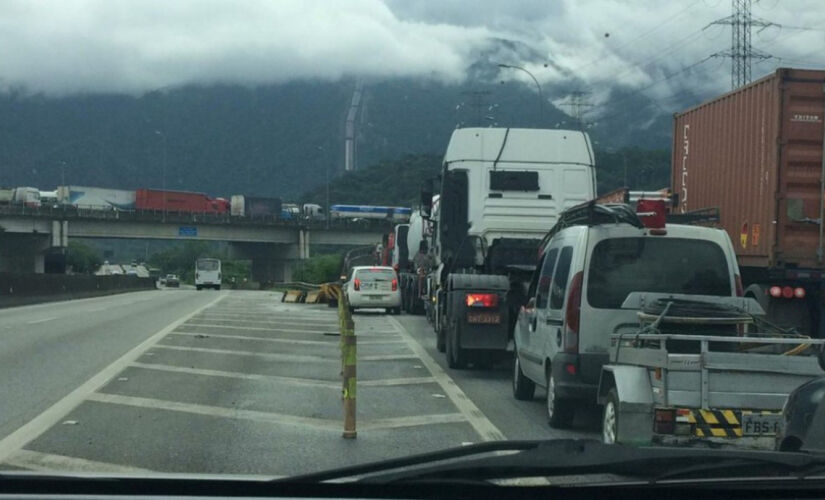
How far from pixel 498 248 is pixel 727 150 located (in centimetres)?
388

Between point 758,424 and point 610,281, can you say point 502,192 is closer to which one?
point 610,281

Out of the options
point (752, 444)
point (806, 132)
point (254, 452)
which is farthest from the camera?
point (806, 132)

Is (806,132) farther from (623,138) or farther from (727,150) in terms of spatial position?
(623,138)

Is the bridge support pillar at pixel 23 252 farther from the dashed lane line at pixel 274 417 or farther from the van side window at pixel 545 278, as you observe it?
the van side window at pixel 545 278

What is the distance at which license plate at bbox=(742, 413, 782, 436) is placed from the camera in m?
7.45

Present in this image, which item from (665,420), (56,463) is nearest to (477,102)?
(56,463)

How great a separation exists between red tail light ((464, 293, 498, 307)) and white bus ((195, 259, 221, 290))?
70531mm

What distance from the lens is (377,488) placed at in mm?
3844

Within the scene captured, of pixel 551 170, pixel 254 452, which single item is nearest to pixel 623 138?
pixel 551 170

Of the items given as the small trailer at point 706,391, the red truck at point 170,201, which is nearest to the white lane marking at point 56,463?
the small trailer at point 706,391

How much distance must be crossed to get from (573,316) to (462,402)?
2375 mm

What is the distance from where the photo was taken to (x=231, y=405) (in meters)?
11.5

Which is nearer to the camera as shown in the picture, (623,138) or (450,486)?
(450,486)

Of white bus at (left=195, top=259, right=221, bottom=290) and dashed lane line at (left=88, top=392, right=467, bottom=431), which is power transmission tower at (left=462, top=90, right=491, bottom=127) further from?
dashed lane line at (left=88, top=392, right=467, bottom=431)
